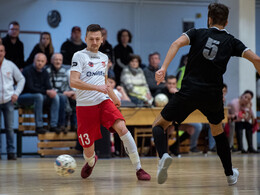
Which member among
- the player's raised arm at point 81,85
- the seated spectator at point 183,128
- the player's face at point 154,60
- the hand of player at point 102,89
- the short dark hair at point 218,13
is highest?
the short dark hair at point 218,13

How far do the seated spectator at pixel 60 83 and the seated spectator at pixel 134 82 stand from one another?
1135 millimetres

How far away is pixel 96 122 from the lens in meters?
4.84

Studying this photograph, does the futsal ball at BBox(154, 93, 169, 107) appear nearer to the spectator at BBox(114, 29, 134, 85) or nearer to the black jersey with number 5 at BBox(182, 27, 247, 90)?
the spectator at BBox(114, 29, 134, 85)

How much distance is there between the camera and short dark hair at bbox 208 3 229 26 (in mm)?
3947

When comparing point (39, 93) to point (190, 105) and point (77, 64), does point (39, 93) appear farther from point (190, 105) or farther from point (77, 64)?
point (190, 105)

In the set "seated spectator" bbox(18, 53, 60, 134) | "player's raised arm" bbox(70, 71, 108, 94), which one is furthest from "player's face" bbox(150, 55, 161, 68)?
"player's raised arm" bbox(70, 71, 108, 94)

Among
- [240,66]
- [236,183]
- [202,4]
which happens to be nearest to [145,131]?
[240,66]

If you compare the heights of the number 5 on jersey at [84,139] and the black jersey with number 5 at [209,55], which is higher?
the black jersey with number 5 at [209,55]

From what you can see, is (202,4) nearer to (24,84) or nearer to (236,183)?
(24,84)

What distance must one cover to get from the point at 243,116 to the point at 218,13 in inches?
269

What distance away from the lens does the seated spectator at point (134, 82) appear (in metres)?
9.65

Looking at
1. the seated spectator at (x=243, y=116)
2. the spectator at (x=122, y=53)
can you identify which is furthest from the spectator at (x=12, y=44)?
the seated spectator at (x=243, y=116)

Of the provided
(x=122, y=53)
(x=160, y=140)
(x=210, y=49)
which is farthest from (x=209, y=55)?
(x=122, y=53)

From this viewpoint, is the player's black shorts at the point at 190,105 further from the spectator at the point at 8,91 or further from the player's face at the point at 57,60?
the player's face at the point at 57,60
